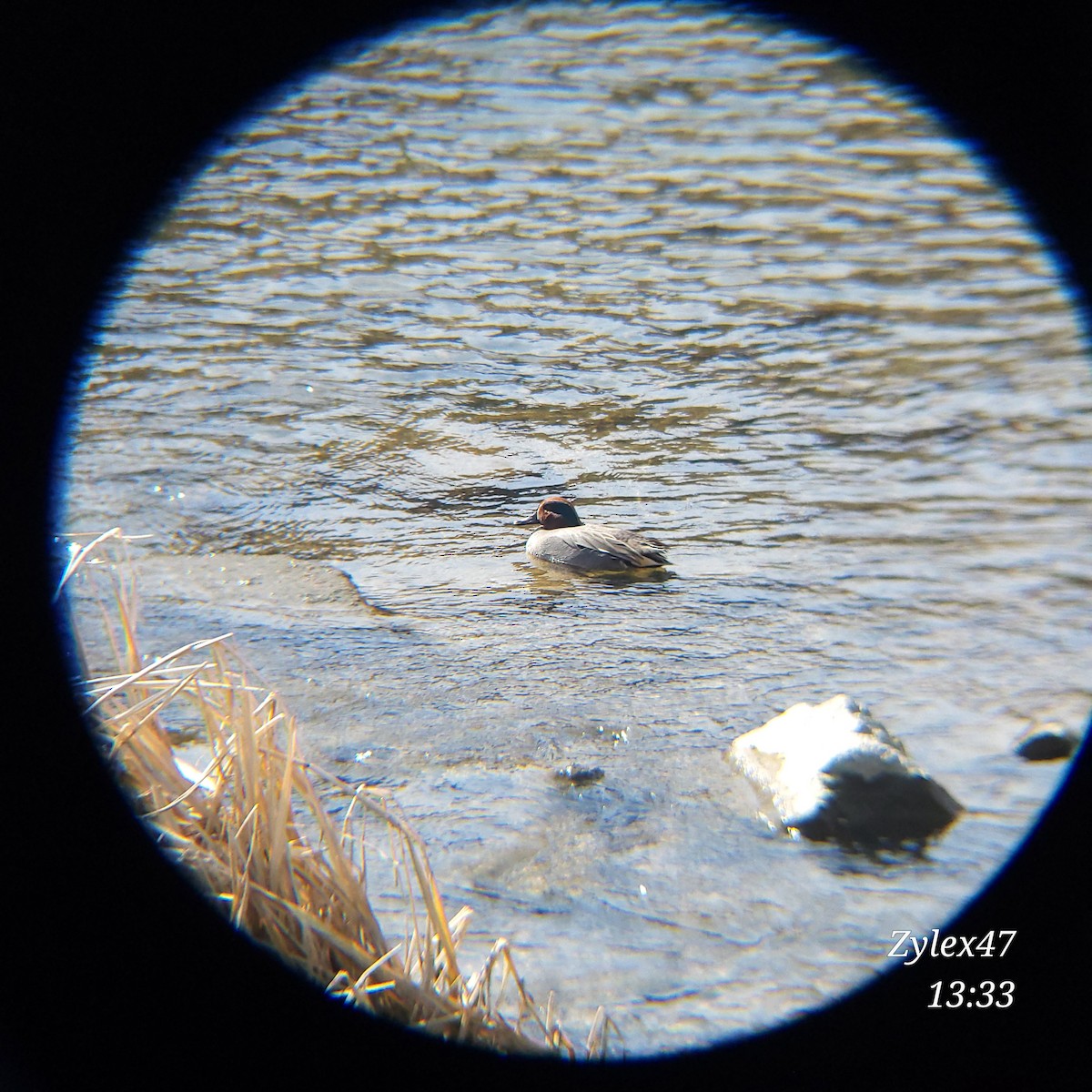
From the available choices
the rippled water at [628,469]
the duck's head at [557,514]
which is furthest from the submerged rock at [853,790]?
the duck's head at [557,514]

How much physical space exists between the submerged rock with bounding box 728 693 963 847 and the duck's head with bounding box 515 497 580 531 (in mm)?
2446

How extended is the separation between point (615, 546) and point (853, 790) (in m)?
2.37

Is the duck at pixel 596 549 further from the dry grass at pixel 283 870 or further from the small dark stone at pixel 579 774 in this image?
the dry grass at pixel 283 870

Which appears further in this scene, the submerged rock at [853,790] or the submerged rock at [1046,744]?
the submerged rock at [1046,744]

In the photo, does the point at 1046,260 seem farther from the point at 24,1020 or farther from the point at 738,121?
the point at 24,1020

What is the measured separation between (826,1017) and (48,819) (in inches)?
74.9

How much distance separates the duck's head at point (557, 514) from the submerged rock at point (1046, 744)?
8.61ft

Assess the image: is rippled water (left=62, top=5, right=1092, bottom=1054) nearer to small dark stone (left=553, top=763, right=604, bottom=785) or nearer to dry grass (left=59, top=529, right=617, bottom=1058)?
small dark stone (left=553, top=763, right=604, bottom=785)

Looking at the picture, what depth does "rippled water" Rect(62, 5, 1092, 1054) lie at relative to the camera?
3.27 metres

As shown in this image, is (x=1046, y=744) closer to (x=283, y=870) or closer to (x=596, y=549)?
(x=596, y=549)

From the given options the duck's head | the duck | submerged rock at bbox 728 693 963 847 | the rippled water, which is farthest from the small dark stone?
the duck's head

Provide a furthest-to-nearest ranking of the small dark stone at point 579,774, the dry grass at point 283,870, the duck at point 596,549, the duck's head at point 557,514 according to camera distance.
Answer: the duck's head at point 557,514 → the duck at point 596,549 → the small dark stone at point 579,774 → the dry grass at point 283,870

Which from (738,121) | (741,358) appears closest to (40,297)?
(741,358)

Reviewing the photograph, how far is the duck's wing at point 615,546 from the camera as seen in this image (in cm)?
546
